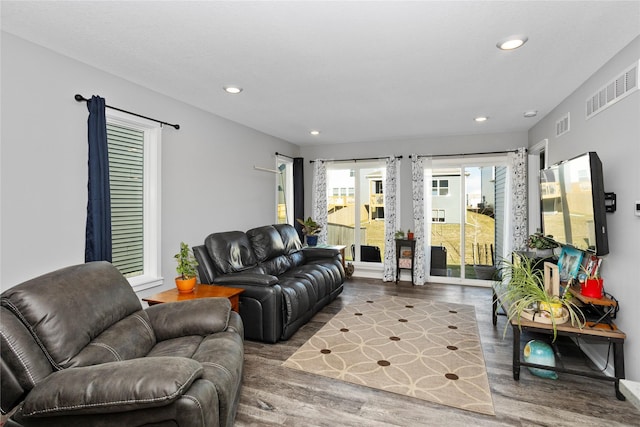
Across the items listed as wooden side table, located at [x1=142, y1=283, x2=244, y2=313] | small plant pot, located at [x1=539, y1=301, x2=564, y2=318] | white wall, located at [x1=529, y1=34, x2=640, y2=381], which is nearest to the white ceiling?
white wall, located at [x1=529, y1=34, x2=640, y2=381]

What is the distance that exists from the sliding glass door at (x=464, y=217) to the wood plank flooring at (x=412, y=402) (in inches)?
107

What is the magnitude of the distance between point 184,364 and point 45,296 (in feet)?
2.70

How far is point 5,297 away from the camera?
1.59 metres

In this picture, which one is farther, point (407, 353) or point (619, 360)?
point (407, 353)

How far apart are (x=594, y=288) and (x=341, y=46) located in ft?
8.64

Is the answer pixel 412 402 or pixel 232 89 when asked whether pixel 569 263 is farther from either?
pixel 232 89

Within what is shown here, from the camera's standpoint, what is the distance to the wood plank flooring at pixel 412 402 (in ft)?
6.90

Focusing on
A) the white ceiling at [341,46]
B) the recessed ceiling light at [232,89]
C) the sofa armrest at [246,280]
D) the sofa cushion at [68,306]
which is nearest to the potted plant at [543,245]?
the white ceiling at [341,46]

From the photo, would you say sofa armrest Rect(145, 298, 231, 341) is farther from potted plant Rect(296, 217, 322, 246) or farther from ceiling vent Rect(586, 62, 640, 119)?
potted plant Rect(296, 217, 322, 246)

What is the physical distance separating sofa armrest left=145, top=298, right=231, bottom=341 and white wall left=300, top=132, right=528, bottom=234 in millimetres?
4199

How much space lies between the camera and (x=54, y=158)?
8.11ft

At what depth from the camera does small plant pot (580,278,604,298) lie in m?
2.57

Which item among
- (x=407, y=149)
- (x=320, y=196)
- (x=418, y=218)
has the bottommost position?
(x=418, y=218)

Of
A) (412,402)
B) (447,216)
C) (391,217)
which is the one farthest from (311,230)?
(412,402)
